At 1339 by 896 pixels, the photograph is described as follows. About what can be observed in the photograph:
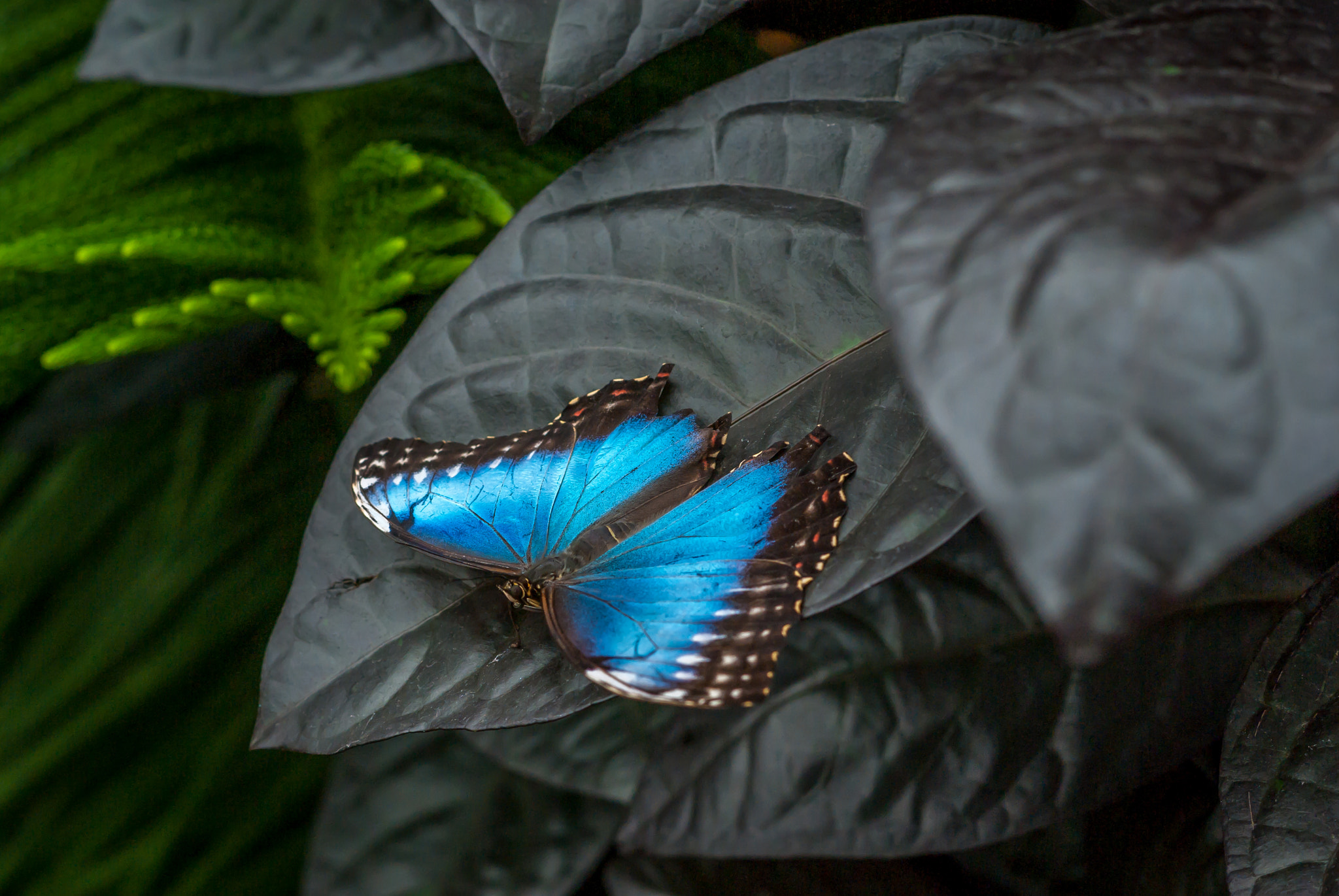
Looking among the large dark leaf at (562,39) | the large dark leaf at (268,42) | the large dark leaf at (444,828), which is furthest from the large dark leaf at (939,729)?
the large dark leaf at (268,42)

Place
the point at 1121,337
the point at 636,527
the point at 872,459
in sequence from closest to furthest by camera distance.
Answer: the point at 1121,337, the point at 872,459, the point at 636,527

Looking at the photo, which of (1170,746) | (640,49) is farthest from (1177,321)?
(1170,746)

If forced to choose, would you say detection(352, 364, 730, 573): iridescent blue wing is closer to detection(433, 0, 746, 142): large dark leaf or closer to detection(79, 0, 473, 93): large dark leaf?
detection(433, 0, 746, 142): large dark leaf

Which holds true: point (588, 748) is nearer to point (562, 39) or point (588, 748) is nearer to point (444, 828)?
point (444, 828)

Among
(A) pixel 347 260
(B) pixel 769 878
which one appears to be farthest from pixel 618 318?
(B) pixel 769 878

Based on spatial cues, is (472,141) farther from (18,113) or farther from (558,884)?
(558,884)

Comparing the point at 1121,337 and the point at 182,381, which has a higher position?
the point at 1121,337

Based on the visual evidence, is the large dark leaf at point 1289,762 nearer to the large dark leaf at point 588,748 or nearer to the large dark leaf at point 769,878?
the large dark leaf at point 769,878
